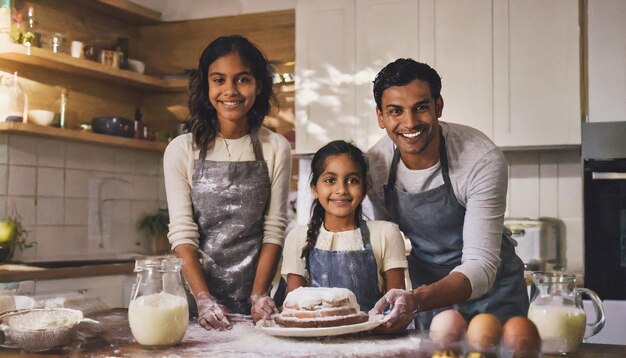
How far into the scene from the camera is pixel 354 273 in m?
1.80

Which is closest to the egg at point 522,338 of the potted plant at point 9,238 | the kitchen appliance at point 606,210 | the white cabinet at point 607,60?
the kitchen appliance at point 606,210

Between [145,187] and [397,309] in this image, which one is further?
[145,187]

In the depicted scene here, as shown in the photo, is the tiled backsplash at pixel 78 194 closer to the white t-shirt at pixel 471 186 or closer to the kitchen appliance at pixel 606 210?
the white t-shirt at pixel 471 186

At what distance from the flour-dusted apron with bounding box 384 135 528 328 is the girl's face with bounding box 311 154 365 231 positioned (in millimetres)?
109

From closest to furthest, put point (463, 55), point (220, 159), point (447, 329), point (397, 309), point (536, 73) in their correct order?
point (447, 329) < point (397, 309) < point (220, 159) < point (536, 73) < point (463, 55)

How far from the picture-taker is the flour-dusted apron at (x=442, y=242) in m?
1.90

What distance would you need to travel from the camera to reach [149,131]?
4488 mm

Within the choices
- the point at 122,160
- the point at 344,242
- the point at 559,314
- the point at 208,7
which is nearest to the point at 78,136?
the point at 122,160

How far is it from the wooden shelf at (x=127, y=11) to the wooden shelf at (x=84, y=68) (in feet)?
1.17

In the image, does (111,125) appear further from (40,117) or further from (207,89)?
(207,89)

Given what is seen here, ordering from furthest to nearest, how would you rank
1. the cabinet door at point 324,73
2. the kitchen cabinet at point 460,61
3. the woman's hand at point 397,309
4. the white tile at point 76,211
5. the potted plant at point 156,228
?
1. the potted plant at point 156,228
2. the white tile at point 76,211
3. the cabinet door at point 324,73
4. the kitchen cabinet at point 460,61
5. the woman's hand at point 397,309

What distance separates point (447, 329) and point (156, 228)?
10.8 ft

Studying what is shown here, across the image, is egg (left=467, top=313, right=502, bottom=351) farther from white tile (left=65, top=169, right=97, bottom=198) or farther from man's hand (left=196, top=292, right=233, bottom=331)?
white tile (left=65, top=169, right=97, bottom=198)

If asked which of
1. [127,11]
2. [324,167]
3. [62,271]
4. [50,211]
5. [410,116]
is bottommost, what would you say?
[62,271]
